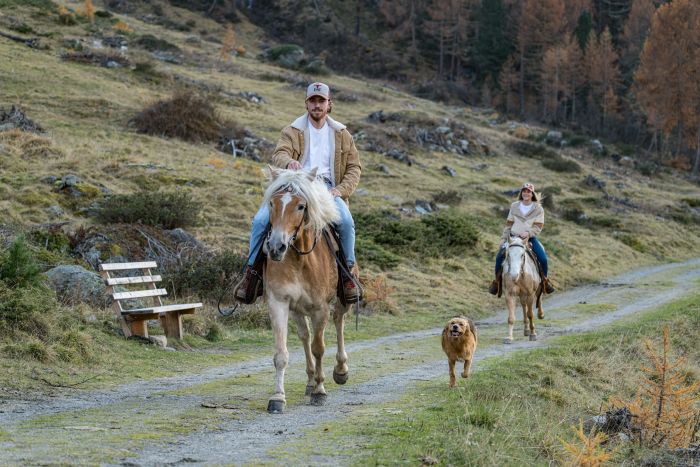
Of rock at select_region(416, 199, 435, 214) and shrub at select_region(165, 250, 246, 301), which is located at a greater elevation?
shrub at select_region(165, 250, 246, 301)

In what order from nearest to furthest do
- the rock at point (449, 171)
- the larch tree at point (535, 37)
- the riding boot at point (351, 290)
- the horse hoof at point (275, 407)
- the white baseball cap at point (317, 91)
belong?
the horse hoof at point (275, 407) → the riding boot at point (351, 290) → the white baseball cap at point (317, 91) → the rock at point (449, 171) → the larch tree at point (535, 37)

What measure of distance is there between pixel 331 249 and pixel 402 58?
8094 cm

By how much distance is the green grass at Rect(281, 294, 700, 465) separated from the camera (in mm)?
6262

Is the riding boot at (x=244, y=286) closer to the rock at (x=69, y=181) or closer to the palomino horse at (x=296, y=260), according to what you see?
the palomino horse at (x=296, y=260)

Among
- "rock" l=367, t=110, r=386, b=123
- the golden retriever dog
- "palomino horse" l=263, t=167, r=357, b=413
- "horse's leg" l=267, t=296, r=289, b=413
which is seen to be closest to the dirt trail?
"horse's leg" l=267, t=296, r=289, b=413

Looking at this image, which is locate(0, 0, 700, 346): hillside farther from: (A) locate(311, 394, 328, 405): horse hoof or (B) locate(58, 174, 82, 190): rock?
(A) locate(311, 394, 328, 405): horse hoof

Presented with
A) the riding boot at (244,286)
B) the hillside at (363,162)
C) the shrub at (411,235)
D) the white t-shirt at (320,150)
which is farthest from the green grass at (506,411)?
the shrub at (411,235)

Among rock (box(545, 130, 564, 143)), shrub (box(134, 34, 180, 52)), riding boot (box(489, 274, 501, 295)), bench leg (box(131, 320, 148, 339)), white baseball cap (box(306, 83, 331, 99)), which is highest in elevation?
shrub (box(134, 34, 180, 52))

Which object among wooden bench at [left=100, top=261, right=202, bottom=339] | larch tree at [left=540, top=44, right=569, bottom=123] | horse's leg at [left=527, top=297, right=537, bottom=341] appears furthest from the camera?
larch tree at [left=540, top=44, right=569, bottom=123]

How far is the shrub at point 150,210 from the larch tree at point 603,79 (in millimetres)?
63018

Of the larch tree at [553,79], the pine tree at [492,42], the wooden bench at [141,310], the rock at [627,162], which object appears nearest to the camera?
the wooden bench at [141,310]

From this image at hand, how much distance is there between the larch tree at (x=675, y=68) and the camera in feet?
210

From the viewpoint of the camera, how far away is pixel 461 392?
8.76 metres

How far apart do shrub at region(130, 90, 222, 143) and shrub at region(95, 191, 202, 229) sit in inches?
518
